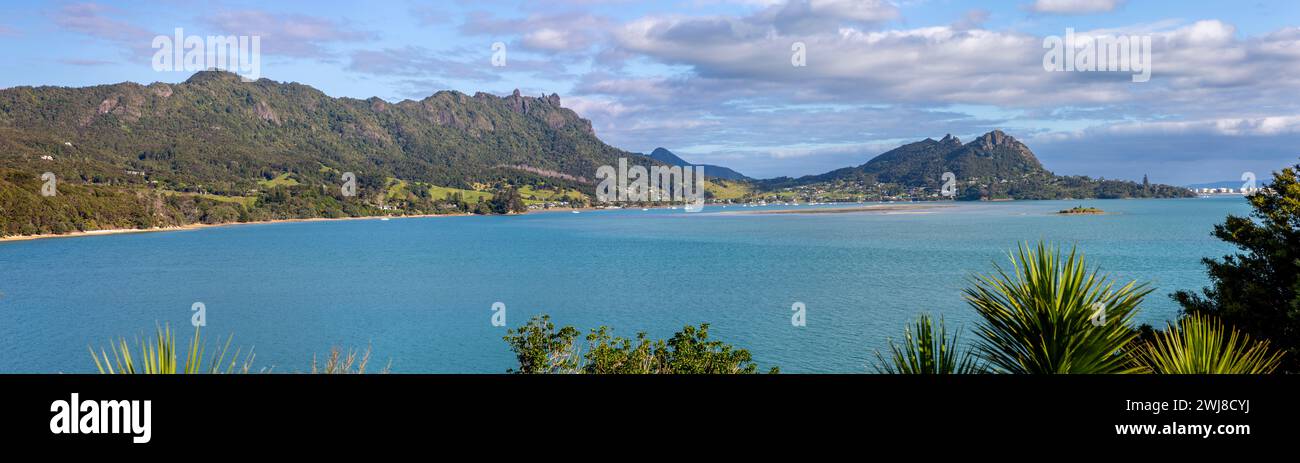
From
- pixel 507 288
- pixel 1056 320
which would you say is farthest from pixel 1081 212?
pixel 1056 320

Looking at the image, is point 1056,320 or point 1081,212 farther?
point 1081,212

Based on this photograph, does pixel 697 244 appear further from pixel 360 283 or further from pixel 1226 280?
pixel 1226 280

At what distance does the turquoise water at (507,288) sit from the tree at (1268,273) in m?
12.5

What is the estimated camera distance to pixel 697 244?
94.0m

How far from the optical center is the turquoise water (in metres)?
36.3

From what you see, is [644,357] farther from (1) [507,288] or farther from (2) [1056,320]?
(1) [507,288]

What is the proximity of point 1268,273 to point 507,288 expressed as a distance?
154 ft

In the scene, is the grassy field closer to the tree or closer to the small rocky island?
the small rocky island

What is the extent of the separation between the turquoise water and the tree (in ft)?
41.1

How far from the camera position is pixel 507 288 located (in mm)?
57156

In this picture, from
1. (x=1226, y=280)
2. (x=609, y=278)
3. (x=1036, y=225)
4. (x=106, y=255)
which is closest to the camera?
(x=1226, y=280)

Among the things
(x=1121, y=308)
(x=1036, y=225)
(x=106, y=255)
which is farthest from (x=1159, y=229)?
(x=106, y=255)
